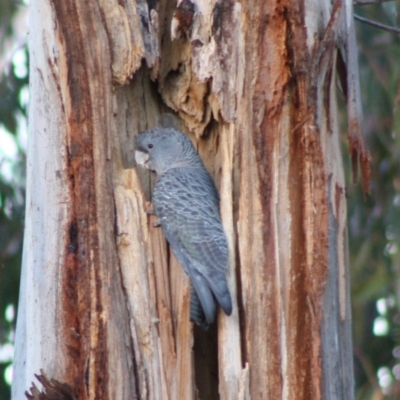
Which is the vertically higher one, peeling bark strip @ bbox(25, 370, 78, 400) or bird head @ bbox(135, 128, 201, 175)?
bird head @ bbox(135, 128, 201, 175)

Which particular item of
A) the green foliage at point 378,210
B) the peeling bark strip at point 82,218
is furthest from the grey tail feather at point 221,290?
the green foliage at point 378,210

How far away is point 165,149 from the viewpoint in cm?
323

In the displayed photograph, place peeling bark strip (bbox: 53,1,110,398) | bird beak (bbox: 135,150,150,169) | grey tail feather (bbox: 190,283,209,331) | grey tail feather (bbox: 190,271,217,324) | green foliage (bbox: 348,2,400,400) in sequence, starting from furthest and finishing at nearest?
1. green foliage (bbox: 348,2,400,400)
2. bird beak (bbox: 135,150,150,169)
3. grey tail feather (bbox: 190,283,209,331)
4. grey tail feather (bbox: 190,271,217,324)
5. peeling bark strip (bbox: 53,1,110,398)

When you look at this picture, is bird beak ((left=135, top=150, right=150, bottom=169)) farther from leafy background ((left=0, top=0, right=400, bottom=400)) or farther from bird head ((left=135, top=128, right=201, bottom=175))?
leafy background ((left=0, top=0, right=400, bottom=400))

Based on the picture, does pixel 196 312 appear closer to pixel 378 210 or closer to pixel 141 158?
pixel 141 158

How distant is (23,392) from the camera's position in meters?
2.86

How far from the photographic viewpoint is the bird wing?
9.05 feet

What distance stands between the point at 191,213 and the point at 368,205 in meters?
3.09

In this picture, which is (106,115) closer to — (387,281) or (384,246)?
(387,281)

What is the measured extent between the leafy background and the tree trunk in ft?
9.11

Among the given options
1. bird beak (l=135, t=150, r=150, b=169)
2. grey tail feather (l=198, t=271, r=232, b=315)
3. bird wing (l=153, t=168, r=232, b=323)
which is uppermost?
bird beak (l=135, t=150, r=150, b=169)

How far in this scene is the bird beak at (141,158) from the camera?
122 inches

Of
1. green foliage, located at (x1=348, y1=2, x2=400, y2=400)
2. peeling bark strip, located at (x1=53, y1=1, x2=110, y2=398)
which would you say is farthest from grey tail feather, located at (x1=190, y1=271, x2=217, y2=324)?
green foliage, located at (x1=348, y1=2, x2=400, y2=400)

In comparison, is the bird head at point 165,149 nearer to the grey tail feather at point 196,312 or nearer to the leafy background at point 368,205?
the grey tail feather at point 196,312
